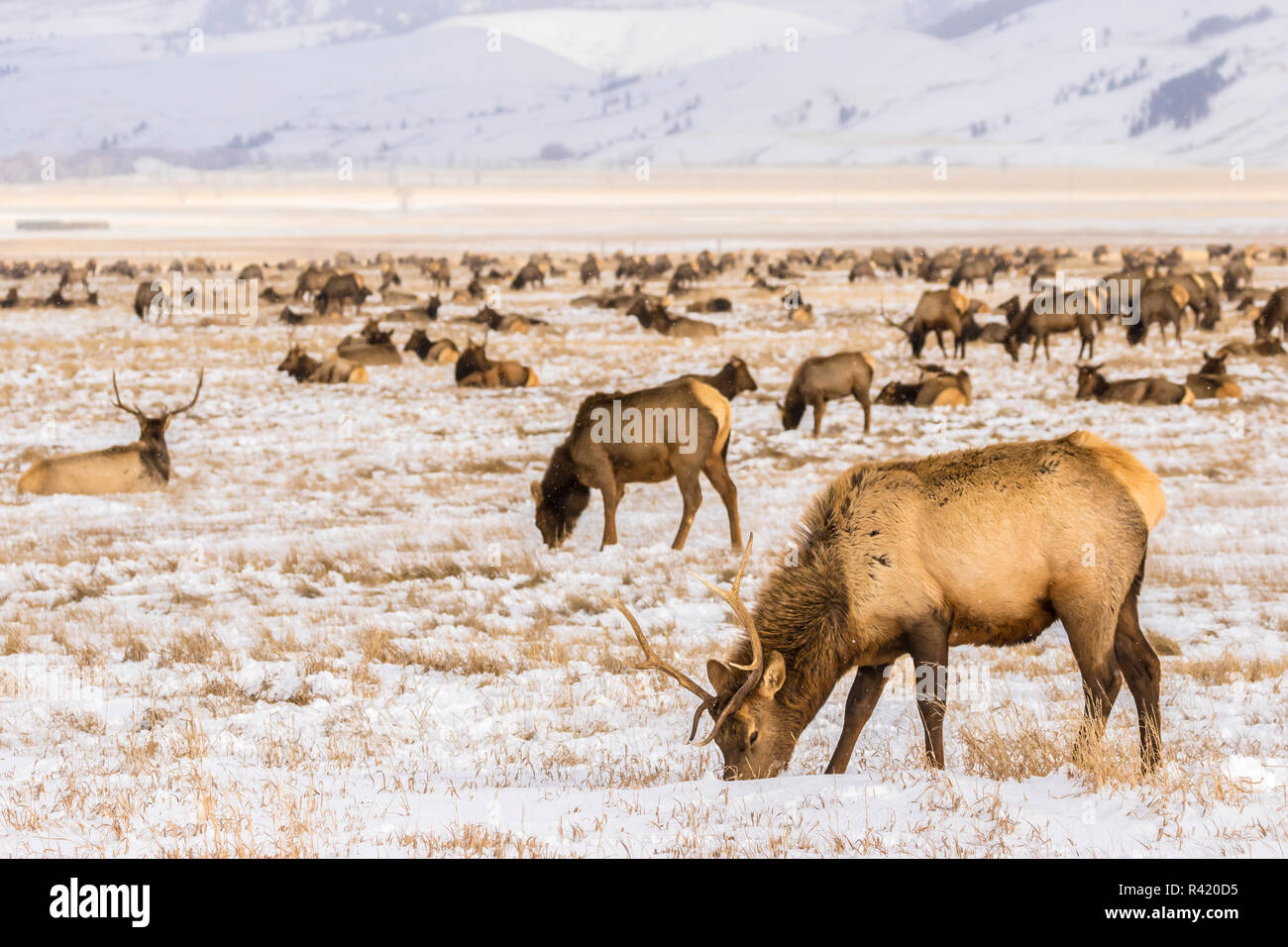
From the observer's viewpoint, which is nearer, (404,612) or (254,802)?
(254,802)

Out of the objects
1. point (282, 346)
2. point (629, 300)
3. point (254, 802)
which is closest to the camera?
point (254, 802)

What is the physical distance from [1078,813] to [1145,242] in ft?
417

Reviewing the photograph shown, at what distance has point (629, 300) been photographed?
45938mm

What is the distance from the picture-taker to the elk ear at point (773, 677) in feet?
20.4

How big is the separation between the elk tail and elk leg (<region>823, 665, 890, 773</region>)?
4.68 feet

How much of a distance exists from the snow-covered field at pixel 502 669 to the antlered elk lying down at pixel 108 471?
1.13 ft

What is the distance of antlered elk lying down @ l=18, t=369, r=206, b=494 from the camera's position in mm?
16125

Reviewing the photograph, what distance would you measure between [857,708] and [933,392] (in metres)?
17.2

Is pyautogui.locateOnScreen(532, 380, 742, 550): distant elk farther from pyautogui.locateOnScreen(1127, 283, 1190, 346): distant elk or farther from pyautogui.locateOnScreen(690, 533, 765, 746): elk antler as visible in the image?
pyautogui.locateOnScreen(1127, 283, 1190, 346): distant elk

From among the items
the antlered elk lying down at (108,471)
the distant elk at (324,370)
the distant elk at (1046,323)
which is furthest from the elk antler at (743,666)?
the distant elk at (1046,323)

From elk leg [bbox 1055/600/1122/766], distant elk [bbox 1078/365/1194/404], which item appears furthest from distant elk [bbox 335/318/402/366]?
elk leg [bbox 1055/600/1122/766]

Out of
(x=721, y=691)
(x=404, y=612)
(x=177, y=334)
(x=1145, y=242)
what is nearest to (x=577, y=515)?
(x=404, y=612)

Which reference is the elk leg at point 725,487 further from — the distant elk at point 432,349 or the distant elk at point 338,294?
the distant elk at point 338,294

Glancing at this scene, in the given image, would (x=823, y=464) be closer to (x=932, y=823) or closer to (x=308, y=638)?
(x=308, y=638)
